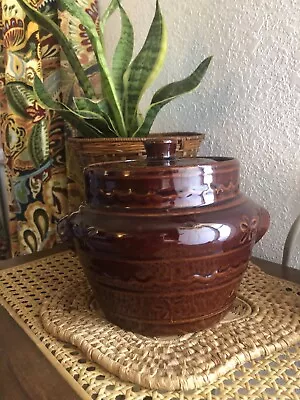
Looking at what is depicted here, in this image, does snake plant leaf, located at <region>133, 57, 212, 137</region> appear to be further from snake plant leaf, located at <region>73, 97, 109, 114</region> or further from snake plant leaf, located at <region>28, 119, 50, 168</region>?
snake plant leaf, located at <region>28, 119, 50, 168</region>

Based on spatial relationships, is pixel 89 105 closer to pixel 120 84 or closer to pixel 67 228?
pixel 120 84

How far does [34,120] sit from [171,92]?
16.6 inches

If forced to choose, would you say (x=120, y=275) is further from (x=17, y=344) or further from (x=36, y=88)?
(x=36, y=88)

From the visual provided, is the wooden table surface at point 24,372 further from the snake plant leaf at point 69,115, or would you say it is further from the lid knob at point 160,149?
the snake plant leaf at point 69,115

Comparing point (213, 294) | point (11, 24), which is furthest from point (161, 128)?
point (213, 294)

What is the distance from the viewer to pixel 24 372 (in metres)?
0.40

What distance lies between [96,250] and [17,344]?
13 cm

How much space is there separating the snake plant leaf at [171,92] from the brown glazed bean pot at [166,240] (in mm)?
258

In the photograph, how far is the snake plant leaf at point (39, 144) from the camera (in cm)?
101

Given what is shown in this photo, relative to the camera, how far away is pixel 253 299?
531 millimetres

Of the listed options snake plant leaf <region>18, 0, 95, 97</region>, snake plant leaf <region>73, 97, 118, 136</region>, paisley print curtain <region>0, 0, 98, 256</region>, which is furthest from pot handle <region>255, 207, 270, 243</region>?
paisley print curtain <region>0, 0, 98, 256</region>

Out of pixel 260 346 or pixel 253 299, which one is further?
pixel 253 299

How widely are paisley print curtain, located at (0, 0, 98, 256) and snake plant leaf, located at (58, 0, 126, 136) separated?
11.1 inches

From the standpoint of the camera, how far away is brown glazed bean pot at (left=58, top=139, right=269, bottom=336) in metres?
0.41
